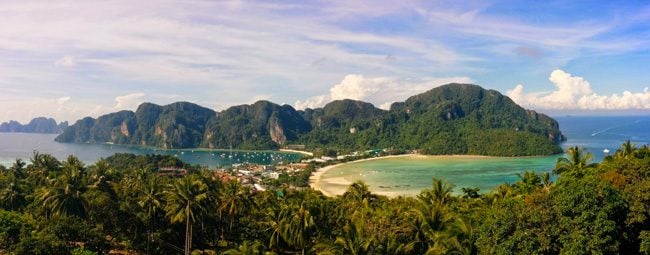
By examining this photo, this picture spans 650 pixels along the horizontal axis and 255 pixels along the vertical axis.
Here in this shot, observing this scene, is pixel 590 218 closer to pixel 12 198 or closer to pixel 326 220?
pixel 326 220

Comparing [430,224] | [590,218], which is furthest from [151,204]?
[590,218]

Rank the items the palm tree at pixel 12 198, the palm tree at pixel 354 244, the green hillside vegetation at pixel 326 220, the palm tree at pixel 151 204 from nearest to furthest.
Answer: the green hillside vegetation at pixel 326 220, the palm tree at pixel 354 244, the palm tree at pixel 151 204, the palm tree at pixel 12 198

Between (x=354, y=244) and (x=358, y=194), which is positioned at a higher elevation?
(x=354, y=244)

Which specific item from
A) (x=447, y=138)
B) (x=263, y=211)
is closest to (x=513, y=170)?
(x=447, y=138)

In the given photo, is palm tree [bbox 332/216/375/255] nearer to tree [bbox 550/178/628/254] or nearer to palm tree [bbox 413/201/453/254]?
palm tree [bbox 413/201/453/254]

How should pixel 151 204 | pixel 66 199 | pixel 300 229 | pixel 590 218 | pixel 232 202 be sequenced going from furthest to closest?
pixel 232 202 < pixel 151 204 < pixel 66 199 < pixel 300 229 < pixel 590 218

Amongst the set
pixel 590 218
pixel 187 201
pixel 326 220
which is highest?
pixel 590 218

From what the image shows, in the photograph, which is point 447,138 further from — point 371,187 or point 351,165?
point 371,187

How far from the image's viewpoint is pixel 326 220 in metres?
31.2

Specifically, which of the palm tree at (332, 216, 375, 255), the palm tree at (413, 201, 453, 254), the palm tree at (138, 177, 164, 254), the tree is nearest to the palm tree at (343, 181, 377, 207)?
the palm tree at (413, 201, 453, 254)

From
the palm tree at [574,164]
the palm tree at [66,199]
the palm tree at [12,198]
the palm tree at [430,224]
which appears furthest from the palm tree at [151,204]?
the palm tree at [574,164]

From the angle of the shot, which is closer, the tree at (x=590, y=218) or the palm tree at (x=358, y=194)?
the tree at (x=590, y=218)

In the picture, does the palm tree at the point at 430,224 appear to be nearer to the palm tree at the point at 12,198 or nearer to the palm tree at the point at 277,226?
the palm tree at the point at 277,226

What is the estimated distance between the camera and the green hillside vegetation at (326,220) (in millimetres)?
17281
